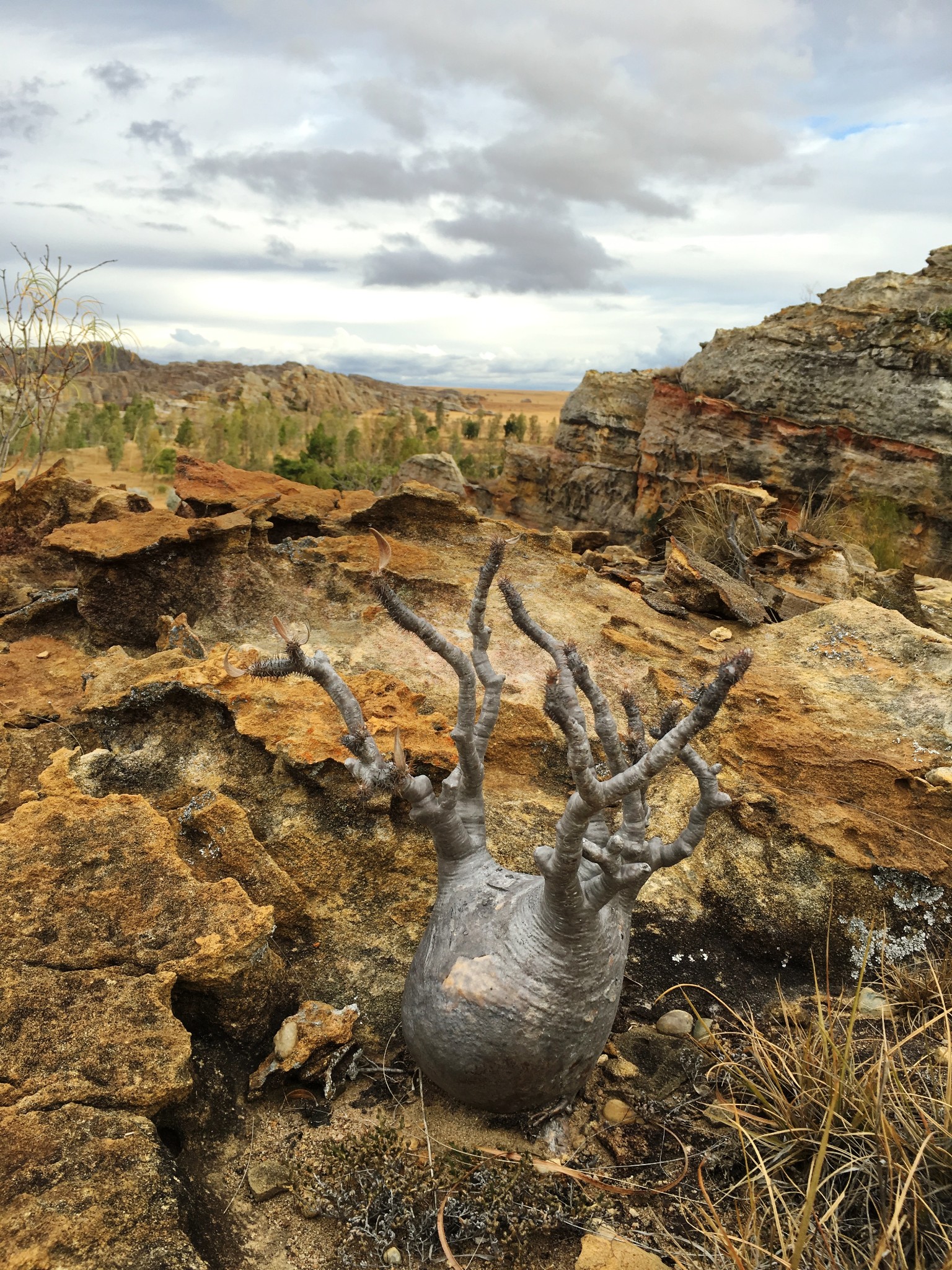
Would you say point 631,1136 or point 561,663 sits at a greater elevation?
point 561,663

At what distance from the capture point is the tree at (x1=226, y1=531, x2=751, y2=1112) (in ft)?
5.81

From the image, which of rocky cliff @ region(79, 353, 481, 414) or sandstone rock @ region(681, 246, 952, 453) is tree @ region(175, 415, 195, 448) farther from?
sandstone rock @ region(681, 246, 952, 453)

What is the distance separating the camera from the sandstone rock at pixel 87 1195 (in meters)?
1.47

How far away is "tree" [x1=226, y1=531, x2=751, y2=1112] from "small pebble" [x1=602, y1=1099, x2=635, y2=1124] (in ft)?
0.44

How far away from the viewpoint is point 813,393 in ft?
35.5

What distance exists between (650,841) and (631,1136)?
38.8 inches

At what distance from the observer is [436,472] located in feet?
47.6

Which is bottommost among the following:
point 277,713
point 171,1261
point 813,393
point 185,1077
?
point 171,1261

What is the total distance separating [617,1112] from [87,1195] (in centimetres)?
138

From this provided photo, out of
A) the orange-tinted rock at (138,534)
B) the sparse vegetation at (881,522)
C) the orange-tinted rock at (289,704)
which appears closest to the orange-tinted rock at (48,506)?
the orange-tinted rock at (138,534)

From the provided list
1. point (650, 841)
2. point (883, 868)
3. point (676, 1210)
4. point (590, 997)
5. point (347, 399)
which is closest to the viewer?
point (650, 841)

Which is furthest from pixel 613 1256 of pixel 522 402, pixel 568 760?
Result: pixel 522 402

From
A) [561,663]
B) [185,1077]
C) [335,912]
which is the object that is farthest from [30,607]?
[561,663]

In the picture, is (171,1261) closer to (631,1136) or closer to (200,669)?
(631,1136)
